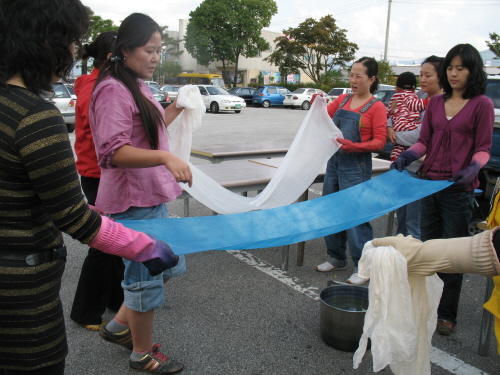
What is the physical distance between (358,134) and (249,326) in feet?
5.83

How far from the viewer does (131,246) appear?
1441mm

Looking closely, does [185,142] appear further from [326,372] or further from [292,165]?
[326,372]

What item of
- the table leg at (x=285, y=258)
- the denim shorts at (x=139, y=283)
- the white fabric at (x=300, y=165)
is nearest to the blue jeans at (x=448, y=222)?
the white fabric at (x=300, y=165)

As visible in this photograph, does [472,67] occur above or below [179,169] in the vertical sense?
above

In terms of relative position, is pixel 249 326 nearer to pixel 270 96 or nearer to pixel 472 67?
pixel 472 67

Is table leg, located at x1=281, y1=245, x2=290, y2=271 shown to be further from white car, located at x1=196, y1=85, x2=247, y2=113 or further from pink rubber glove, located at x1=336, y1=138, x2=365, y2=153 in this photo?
white car, located at x1=196, y1=85, x2=247, y2=113

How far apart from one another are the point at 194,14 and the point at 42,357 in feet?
152

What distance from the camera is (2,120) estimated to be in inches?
47.9

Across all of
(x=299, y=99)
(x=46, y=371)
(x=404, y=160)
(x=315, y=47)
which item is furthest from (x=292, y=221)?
(x=315, y=47)

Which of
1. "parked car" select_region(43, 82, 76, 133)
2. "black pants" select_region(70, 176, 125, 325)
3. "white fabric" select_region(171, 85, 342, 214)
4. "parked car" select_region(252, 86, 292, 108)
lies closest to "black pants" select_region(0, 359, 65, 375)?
"black pants" select_region(70, 176, 125, 325)

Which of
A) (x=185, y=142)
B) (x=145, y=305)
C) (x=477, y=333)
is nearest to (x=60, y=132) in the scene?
(x=145, y=305)

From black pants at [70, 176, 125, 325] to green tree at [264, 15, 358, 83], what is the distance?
117 feet

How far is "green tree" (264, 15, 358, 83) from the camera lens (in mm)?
36312

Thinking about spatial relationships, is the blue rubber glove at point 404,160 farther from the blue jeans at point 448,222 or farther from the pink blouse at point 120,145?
the pink blouse at point 120,145
